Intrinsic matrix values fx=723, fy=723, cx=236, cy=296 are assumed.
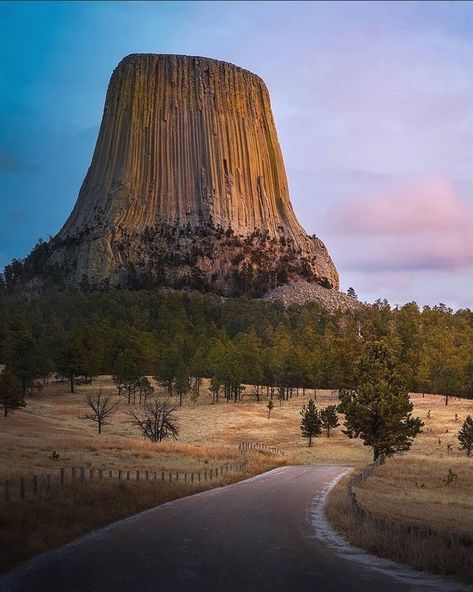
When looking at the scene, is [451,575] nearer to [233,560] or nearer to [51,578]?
[233,560]

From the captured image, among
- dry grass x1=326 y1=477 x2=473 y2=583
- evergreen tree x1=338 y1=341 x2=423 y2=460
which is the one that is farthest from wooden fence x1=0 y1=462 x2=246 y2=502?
evergreen tree x1=338 y1=341 x2=423 y2=460

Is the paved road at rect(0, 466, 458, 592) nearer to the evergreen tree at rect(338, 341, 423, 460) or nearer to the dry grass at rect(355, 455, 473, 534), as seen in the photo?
the dry grass at rect(355, 455, 473, 534)

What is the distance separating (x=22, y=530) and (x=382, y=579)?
27.1ft

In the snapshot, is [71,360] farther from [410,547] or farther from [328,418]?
[410,547]

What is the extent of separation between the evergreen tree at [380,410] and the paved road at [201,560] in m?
34.6

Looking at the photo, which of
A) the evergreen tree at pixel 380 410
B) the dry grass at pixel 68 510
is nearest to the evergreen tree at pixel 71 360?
the evergreen tree at pixel 380 410

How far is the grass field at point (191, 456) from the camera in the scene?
Result: 64.6 ft

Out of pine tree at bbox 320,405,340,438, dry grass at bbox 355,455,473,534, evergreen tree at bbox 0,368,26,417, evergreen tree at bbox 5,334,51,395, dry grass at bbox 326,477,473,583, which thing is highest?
evergreen tree at bbox 5,334,51,395

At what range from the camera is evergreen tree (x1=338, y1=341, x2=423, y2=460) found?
5691cm

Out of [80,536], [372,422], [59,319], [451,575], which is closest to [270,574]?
[451,575]

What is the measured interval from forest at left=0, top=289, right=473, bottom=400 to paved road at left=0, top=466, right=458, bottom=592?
208 feet

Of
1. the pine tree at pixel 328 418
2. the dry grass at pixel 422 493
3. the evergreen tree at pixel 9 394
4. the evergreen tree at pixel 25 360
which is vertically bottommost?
the dry grass at pixel 422 493

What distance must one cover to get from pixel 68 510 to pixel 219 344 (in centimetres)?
9390

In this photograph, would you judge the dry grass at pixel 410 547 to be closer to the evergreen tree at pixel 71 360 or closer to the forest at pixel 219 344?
the forest at pixel 219 344
